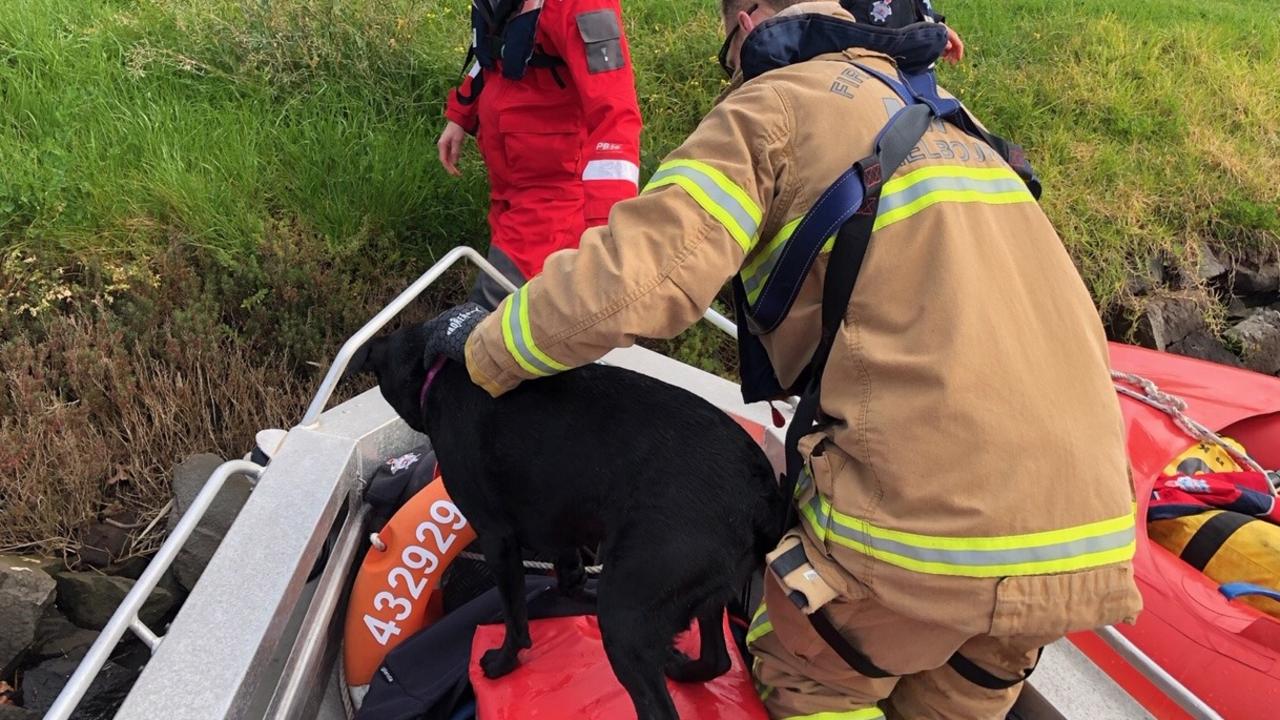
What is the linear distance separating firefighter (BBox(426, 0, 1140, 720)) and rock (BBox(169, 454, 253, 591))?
2.14 metres

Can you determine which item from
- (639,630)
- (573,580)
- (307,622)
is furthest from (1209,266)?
(307,622)

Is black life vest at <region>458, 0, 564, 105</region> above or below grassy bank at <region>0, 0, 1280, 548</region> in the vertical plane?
above

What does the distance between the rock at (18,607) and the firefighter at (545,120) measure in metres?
1.78

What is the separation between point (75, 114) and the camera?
425cm

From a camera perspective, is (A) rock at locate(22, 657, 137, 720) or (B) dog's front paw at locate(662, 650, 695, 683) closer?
(B) dog's front paw at locate(662, 650, 695, 683)

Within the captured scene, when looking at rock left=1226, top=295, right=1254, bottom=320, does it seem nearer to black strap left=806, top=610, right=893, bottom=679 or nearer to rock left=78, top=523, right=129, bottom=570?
black strap left=806, top=610, right=893, bottom=679

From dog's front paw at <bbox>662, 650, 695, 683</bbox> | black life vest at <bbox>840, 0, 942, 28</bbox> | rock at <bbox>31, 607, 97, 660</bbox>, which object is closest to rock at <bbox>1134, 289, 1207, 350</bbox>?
black life vest at <bbox>840, 0, 942, 28</bbox>

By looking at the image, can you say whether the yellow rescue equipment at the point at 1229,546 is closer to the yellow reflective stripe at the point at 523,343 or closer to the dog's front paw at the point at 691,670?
the dog's front paw at the point at 691,670

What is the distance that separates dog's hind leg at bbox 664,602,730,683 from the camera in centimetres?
193

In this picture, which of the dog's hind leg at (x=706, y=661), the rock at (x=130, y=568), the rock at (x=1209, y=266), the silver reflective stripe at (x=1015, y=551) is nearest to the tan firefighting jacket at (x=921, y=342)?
the silver reflective stripe at (x=1015, y=551)

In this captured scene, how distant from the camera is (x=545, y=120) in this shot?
10.3ft

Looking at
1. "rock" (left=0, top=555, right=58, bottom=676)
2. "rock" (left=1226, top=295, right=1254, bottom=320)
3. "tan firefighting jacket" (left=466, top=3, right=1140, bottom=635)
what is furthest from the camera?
"rock" (left=1226, top=295, right=1254, bottom=320)

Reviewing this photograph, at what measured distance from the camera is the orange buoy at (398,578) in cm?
235

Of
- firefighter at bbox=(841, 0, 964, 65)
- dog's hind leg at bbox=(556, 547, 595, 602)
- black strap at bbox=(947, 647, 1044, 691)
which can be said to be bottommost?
dog's hind leg at bbox=(556, 547, 595, 602)
